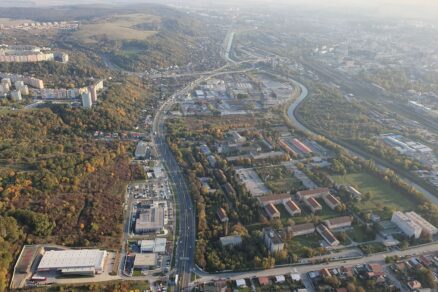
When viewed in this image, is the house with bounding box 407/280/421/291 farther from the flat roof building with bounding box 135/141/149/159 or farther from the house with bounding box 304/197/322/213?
the flat roof building with bounding box 135/141/149/159

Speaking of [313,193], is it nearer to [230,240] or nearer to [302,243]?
[302,243]

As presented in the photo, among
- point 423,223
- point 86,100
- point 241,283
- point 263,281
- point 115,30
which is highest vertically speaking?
point 115,30

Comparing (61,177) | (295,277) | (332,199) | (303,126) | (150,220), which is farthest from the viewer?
(303,126)

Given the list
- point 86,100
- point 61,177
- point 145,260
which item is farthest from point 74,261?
point 86,100

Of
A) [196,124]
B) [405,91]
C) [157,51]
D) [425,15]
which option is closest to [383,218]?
[196,124]

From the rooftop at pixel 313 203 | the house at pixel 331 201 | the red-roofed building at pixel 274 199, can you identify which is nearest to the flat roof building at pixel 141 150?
the red-roofed building at pixel 274 199

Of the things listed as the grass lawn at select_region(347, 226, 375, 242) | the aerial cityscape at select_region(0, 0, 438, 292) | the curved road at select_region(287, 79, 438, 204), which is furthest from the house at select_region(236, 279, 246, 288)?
the curved road at select_region(287, 79, 438, 204)

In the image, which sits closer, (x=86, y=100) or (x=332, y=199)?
(x=332, y=199)
